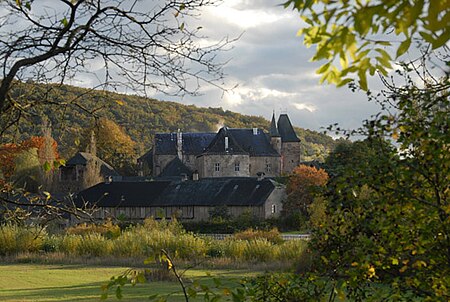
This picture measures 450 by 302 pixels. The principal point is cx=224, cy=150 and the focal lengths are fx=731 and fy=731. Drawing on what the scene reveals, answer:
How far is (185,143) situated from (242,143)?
6591 mm

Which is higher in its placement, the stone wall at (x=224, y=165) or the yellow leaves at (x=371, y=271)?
the stone wall at (x=224, y=165)

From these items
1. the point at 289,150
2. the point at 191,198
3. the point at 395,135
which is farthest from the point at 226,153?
the point at 395,135

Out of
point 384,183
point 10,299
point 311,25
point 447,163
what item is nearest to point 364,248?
point 384,183

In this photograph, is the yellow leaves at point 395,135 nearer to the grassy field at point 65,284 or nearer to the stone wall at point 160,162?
the grassy field at point 65,284

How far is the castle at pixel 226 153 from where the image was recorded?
74.2 metres

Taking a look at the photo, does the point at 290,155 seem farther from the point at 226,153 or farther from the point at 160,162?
the point at 160,162

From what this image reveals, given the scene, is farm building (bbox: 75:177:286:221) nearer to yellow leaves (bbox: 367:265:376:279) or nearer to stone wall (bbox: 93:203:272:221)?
stone wall (bbox: 93:203:272:221)

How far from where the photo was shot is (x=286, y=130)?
84.0 meters

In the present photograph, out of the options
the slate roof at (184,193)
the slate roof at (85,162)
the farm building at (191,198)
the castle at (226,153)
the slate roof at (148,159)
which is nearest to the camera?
the farm building at (191,198)

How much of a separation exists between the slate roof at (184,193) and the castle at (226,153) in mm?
15791

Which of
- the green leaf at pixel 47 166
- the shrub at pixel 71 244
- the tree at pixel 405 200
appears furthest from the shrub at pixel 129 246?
the tree at pixel 405 200

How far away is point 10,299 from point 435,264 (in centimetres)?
1701

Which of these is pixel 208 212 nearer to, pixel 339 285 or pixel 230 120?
pixel 339 285

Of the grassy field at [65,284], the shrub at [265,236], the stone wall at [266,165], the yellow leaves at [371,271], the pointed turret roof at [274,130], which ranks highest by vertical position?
the pointed turret roof at [274,130]
